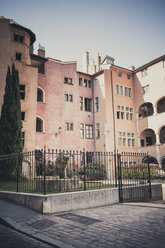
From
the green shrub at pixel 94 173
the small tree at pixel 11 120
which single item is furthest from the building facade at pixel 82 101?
the green shrub at pixel 94 173

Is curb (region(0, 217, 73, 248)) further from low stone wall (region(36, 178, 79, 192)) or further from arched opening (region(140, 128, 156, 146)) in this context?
arched opening (region(140, 128, 156, 146))

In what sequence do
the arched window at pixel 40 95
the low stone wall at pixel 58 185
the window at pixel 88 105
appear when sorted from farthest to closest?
1. the window at pixel 88 105
2. the arched window at pixel 40 95
3. the low stone wall at pixel 58 185

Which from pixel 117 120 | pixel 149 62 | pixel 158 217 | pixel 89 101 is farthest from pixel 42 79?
pixel 158 217

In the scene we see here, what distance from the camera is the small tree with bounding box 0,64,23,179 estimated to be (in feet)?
58.5

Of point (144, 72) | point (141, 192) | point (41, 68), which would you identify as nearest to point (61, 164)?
point (141, 192)

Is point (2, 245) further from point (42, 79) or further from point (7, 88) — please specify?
point (42, 79)

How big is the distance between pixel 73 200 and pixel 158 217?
3173 millimetres

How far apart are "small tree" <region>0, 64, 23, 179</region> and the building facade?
1695 millimetres

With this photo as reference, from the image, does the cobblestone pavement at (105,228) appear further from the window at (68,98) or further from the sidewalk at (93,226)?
the window at (68,98)

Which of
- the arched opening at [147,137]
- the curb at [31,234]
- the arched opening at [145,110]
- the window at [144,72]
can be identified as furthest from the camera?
the arched opening at [145,110]

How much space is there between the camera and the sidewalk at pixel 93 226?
15.3 feet

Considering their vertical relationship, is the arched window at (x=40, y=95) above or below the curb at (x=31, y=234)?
above

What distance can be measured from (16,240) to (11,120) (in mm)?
14883

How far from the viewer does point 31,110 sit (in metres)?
22.2
